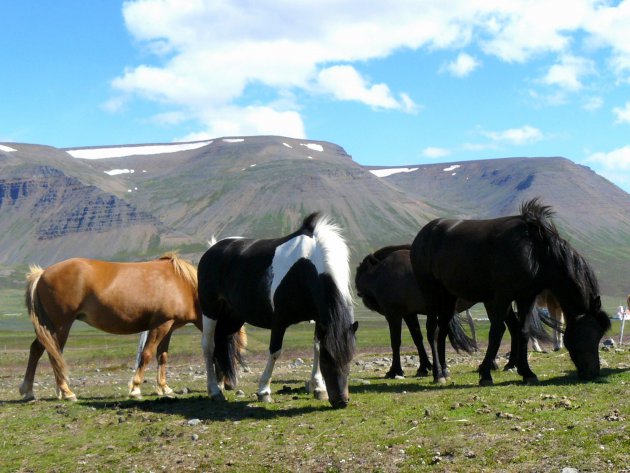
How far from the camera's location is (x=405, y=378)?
1755 cm

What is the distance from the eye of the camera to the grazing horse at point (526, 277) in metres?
13.7

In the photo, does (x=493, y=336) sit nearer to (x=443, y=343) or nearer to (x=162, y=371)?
(x=443, y=343)

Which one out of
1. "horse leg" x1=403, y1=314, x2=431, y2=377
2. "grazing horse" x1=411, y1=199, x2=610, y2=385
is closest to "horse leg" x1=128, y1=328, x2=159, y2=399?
"horse leg" x1=403, y1=314, x2=431, y2=377

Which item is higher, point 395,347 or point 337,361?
point 337,361

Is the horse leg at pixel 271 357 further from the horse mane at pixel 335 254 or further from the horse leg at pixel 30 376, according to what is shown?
the horse leg at pixel 30 376

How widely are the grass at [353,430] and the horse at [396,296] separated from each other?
8.37 ft

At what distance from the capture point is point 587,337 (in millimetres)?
13633

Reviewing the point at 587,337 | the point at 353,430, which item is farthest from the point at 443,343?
the point at 353,430

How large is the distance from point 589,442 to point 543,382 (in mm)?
5052

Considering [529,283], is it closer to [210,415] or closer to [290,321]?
[290,321]

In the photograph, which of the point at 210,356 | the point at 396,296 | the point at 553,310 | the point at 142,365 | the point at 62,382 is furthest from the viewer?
the point at 553,310

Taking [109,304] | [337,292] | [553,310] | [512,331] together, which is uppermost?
[337,292]

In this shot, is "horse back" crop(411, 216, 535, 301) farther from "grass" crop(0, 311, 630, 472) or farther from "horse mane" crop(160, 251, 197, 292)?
"horse mane" crop(160, 251, 197, 292)

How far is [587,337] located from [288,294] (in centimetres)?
571
